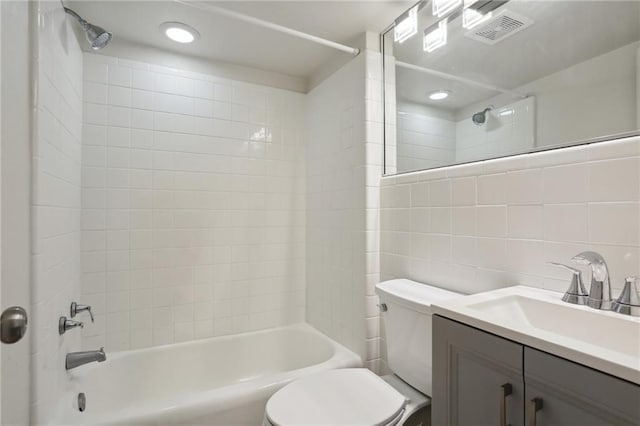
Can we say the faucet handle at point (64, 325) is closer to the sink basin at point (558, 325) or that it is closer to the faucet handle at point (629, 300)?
the sink basin at point (558, 325)

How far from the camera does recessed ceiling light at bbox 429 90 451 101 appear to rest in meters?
1.60

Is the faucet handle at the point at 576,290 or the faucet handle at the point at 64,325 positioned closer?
the faucet handle at the point at 576,290

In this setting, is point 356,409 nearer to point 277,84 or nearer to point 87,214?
point 87,214

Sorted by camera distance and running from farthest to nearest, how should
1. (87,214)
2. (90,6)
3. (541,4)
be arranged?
1. (87,214)
2. (90,6)
3. (541,4)

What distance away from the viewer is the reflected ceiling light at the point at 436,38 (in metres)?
1.57

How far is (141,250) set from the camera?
1.92 metres

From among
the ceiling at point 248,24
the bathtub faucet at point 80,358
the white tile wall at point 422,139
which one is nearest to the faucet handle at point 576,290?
the white tile wall at point 422,139

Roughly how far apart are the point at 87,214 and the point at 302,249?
4.43 feet

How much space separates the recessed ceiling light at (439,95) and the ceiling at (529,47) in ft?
0.07

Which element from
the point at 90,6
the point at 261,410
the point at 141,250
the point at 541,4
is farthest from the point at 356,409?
the point at 90,6

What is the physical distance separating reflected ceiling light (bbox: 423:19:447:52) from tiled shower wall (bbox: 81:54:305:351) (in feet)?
3.34

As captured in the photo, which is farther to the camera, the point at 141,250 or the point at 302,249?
the point at 302,249

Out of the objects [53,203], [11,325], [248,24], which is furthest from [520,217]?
[53,203]

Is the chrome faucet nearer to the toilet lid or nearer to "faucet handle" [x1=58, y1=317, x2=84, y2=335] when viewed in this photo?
the toilet lid
